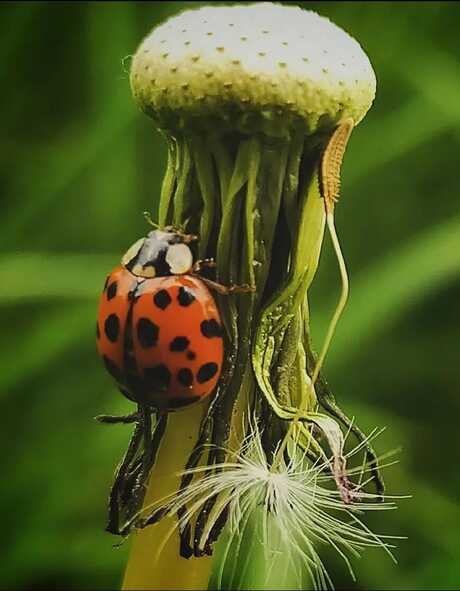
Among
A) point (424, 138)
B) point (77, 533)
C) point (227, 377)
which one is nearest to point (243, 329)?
point (227, 377)

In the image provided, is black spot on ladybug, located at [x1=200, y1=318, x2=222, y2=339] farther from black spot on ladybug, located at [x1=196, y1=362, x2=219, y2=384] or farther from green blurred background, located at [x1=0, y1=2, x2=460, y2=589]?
green blurred background, located at [x1=0, y1=2, x2=460, y2=589]

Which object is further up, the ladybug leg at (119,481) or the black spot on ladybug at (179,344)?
the black spot on ladybug at (179,344)

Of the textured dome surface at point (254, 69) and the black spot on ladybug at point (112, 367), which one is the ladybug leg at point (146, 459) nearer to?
the black spot on ladybug at point (112, 367)

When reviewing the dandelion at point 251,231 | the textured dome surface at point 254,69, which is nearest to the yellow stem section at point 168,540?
the dandelion at point 251,231

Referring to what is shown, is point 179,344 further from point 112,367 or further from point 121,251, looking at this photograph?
point 121,251

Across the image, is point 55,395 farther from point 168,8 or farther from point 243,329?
point 243,329

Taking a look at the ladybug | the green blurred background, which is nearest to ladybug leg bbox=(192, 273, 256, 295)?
the ladybug

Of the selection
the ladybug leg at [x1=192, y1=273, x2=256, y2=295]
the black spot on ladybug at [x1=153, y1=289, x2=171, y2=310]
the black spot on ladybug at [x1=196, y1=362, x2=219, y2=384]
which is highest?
the ladybug leg at [x1=192, y1=273, x2=256, y2=295]
